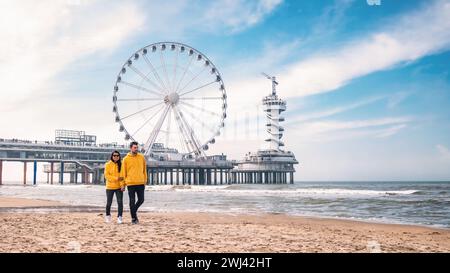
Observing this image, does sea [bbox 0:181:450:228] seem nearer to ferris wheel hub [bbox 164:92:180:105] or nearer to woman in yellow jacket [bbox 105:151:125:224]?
woman in yellow jacket [bbox 105:151:125:224]

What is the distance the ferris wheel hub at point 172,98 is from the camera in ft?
181

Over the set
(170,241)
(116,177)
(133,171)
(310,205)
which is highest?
(133,171)

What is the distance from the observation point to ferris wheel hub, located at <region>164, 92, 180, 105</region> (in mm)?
55188

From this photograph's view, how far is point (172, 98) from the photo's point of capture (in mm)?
55406

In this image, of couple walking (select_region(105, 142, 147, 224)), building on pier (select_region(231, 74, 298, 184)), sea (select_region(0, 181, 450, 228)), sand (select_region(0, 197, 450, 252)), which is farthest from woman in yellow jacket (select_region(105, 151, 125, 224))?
building on pier (select_region(231, 74, 298, 184))

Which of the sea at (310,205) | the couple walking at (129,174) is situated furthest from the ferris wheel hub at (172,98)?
the couple walking at (129,174)

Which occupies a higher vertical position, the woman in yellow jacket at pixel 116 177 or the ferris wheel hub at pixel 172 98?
the ferris wheel hub at pixel 172 98

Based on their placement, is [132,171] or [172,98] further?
[172,98]

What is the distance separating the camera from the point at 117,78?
5903 cm

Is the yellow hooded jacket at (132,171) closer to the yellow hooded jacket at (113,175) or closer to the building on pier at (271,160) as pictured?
the yellow hooded jacket at (113,175)

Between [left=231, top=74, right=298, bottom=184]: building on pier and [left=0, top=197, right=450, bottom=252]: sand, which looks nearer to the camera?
[left=0, top=197, right=450, bottom=252]: sand

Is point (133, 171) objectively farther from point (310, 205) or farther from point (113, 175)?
point (310, 205)

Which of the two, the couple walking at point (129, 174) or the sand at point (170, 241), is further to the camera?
the couple walking at point (129, 174)

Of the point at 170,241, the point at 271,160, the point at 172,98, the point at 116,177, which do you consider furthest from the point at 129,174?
the point at 271,160
